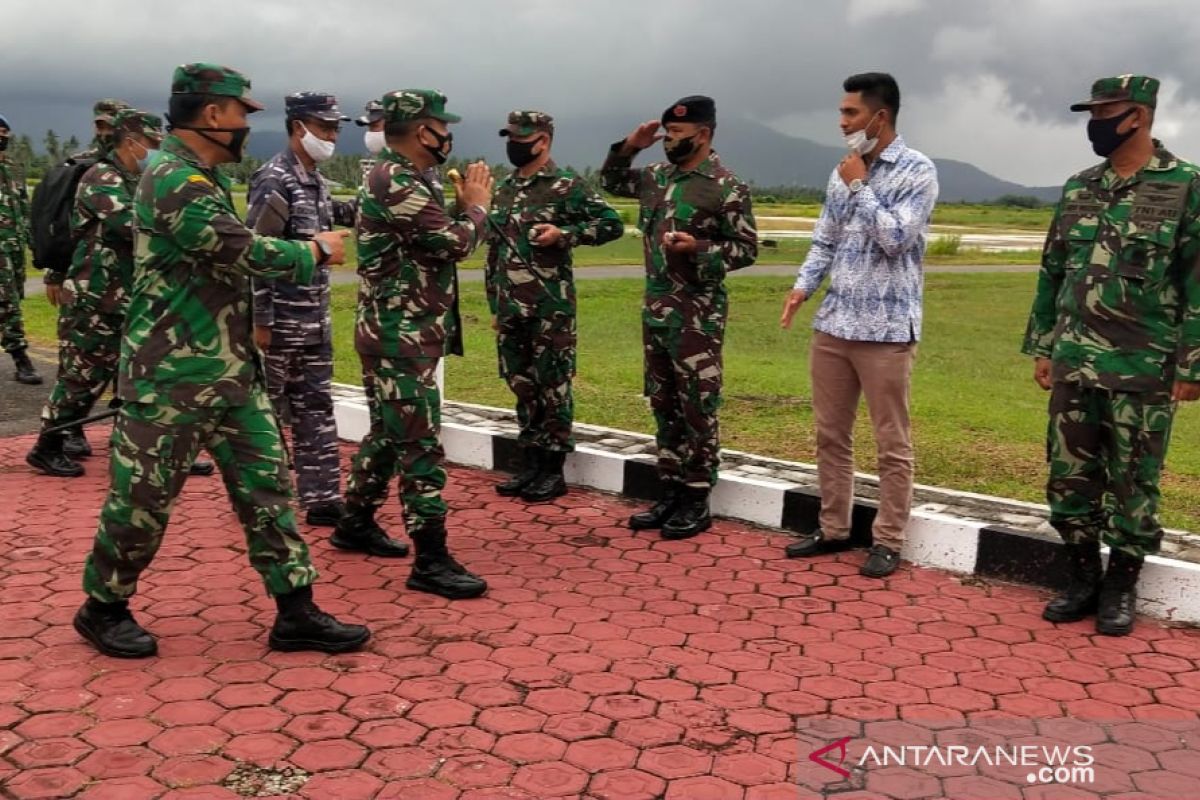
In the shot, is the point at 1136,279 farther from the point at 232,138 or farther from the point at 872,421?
the point at 232,138

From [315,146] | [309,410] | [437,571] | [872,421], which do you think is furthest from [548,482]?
[315,146]

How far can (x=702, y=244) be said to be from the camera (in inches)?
204

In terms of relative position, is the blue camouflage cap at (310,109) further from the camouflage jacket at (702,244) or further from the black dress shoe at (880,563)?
the black dress shoe at (880,563)

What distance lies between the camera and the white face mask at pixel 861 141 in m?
4.68

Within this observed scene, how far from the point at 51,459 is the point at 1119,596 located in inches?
211

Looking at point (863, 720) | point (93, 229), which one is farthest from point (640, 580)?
point (93, 229)

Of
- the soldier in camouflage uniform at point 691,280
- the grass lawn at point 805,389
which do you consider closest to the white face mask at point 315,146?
the soldier in camouflage uniform at point 691,280

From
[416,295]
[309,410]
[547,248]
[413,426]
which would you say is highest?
[547,248]

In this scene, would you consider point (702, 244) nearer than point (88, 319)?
Yes

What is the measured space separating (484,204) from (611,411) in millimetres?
3436

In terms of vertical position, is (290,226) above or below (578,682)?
above

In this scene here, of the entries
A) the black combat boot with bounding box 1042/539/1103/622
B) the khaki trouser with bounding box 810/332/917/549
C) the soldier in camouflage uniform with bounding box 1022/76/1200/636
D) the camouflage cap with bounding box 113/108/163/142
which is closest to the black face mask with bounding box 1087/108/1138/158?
the soldier in camouflage uniform with bounding box 1022/76/1200/636

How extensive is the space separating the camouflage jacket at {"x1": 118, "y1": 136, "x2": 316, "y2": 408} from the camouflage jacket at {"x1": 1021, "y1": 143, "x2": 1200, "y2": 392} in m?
2.86

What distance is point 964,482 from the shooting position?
610 cm
